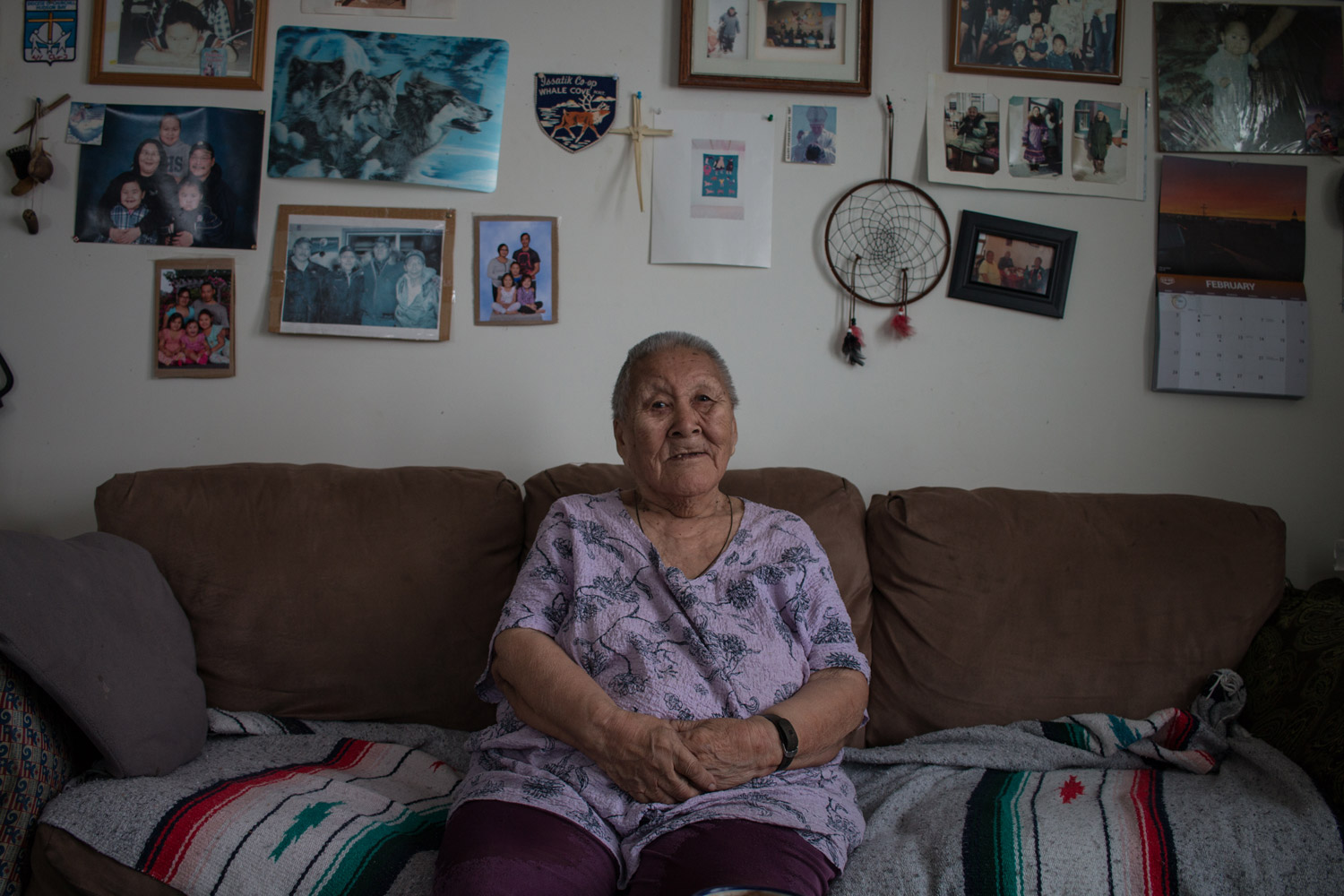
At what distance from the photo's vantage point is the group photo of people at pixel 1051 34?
6.62 ft

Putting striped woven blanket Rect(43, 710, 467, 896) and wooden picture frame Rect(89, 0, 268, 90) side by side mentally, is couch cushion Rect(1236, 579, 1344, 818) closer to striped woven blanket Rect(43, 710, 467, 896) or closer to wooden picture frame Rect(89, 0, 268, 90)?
striped woven blanket Rect(43, 710, 467, 896)

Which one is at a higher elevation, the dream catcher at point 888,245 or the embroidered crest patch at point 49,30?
the embroidered crest patch at point 49,30

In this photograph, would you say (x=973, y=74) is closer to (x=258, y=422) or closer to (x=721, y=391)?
(x=721, y=391)

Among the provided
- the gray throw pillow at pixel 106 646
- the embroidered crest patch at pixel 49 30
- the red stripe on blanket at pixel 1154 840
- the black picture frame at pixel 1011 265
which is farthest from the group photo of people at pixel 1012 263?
the embroidered crest patch at pixel 49 30

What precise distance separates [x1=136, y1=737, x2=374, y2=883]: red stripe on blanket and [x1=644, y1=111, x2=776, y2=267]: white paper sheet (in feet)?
4.41

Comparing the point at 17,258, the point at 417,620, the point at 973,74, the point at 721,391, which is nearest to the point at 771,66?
the point at 973,74

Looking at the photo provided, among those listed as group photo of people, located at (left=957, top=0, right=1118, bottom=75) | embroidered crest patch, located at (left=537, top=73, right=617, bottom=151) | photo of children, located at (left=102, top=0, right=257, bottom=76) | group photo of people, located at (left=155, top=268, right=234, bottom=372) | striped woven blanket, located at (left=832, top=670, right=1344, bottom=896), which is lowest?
striped woven blanket, located at (left=832, top=670, right=1344, bottom=896)

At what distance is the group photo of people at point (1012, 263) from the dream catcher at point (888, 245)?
0.08 m

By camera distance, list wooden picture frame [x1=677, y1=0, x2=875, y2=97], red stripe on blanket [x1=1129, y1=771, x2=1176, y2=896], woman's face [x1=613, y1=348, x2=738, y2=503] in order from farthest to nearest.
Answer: wooden picture frame [x1=677, y1=0, x2=875, y2=97]
woman's face [x1=613, y1=348, x2=738, y2=503]
red stripe on blanket [x1=1129, y1=771, x2=1176, y2=896]

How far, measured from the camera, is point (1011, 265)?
202 centimetres

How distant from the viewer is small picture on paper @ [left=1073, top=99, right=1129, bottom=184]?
203 centimetres

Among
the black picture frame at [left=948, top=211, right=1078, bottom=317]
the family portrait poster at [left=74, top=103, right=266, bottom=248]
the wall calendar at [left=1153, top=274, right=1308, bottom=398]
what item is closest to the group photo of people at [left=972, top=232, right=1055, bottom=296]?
the black picture frame at [left=948, top=211, right=1078, bottom=317]

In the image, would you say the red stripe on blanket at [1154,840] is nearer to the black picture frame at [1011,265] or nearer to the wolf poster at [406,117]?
the black picture frame at [1011,265]

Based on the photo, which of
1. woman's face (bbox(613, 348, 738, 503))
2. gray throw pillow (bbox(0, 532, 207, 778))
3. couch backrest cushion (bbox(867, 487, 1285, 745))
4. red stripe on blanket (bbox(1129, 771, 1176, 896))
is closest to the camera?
red stripe on blanket (bbox(1129, 771, 1176, 896))
